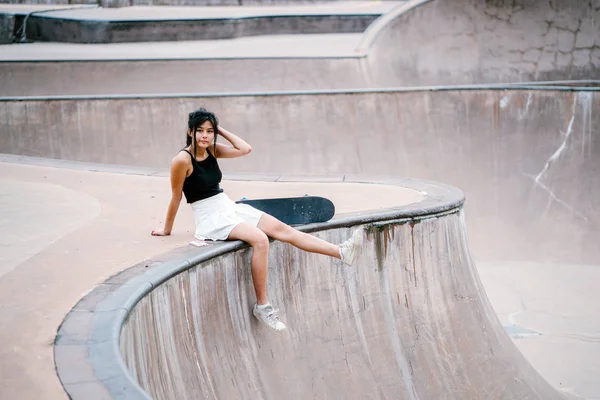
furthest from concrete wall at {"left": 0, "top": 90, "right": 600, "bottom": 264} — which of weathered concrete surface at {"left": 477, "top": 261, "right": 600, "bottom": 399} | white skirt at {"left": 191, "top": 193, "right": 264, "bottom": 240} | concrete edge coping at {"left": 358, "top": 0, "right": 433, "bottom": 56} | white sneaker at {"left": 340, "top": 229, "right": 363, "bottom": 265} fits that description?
white sneaker at {"left": 340, "top": 229, "right": 363, "bottom": 265}

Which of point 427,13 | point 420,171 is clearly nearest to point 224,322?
point 420,171

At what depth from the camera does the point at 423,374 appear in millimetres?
5668

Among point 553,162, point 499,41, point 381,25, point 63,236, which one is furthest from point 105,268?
point 499,41

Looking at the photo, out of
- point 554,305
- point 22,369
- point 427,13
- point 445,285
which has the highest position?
point 427,13

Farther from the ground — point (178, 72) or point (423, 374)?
point (178, 72)

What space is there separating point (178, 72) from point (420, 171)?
4.47 meters

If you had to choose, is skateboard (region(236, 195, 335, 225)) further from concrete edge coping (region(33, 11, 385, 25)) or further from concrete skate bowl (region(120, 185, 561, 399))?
concrete edge coping (region(33, 11, 385, 25))

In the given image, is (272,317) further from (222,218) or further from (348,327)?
(348,327)

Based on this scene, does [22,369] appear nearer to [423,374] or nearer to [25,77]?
[423,374]

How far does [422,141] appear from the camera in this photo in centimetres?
1099

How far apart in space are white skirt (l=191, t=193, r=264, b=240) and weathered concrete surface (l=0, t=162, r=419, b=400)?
20cm

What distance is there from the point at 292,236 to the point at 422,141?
647 cm

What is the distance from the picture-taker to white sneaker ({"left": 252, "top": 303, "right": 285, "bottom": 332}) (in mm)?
4652

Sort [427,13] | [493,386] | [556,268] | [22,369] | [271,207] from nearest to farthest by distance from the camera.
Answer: [22,369], [271,207], [493,386], [556,268], [427,13]
